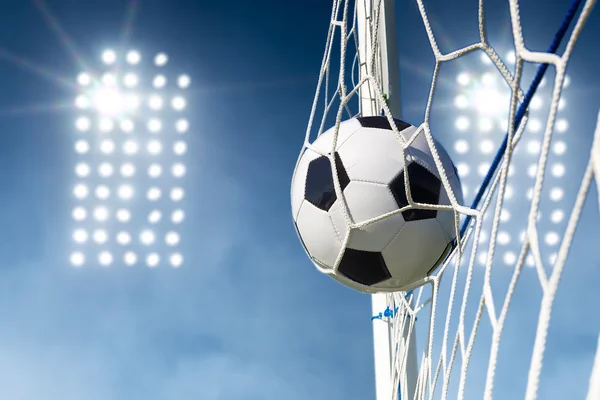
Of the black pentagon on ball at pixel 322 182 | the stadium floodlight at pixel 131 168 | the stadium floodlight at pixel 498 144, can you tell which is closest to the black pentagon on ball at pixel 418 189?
the black pentagon on ball at pixel 322 182

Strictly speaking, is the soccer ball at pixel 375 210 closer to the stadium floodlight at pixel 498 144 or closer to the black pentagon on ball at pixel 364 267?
the black pentagon on ball at pixel 364 267

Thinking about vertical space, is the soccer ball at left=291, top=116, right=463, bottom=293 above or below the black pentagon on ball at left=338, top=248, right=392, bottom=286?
above

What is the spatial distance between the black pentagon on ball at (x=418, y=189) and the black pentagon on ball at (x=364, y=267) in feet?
0.54

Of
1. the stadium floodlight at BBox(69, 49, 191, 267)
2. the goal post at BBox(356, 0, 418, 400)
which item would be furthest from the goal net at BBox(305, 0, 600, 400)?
the stadium floodlight at BBox(69, 49, 191, 267)

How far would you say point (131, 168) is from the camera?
25.3 ft

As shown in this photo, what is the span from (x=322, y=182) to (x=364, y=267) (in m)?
0.31

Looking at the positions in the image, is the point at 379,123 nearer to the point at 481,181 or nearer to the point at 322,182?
the point at 322,182

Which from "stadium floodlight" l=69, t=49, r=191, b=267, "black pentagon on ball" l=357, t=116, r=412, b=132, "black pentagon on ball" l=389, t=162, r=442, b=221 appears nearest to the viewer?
"black pentagon on ball" l=389, t=162, r=442, b=221

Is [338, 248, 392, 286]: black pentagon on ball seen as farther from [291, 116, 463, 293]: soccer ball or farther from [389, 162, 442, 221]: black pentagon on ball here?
[389, 162, 442, 221]: black pentagon on ball

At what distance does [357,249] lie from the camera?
5.82 feet

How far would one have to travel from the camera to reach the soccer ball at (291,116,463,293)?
1.73 meters

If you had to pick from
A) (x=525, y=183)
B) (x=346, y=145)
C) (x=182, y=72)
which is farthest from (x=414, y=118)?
(x=346, y=145)

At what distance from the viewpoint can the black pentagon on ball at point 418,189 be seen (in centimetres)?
173

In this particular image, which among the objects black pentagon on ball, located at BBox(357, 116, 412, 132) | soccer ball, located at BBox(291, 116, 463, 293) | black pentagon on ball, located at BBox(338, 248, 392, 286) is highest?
black pentagon on ball, located at BBox(357, 116, 412, 132)
